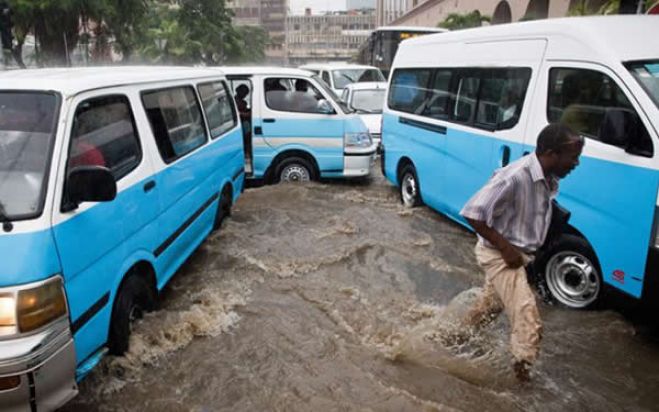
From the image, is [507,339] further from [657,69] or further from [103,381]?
[103,381]

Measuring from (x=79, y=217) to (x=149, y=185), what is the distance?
99 centimetres

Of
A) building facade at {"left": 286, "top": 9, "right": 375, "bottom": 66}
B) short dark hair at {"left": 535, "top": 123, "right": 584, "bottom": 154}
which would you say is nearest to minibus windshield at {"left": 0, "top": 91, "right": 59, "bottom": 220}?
short dark hair at {"left": 535, "top": 123, "right": 584, "bottom": 154}

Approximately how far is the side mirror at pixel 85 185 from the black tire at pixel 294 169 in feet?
20.3

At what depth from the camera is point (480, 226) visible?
10.6ft

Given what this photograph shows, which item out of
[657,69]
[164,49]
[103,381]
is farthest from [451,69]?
[164,49]

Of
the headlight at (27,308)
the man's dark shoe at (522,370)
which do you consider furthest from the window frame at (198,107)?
the man's dark shoe at (522,370)

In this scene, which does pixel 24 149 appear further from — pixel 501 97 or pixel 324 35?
pixel 324 35

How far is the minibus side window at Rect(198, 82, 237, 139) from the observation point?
5.86 meters

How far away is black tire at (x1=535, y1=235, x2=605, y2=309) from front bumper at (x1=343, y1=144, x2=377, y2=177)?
15.2ft

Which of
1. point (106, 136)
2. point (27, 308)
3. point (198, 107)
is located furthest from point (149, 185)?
point (198, 107)

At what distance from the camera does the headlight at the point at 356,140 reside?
904 centimetres

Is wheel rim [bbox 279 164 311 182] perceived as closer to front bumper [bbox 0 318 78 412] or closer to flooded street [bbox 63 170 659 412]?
flooded street [bbox 63 170 659 412]

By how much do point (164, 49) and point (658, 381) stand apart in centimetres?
3641

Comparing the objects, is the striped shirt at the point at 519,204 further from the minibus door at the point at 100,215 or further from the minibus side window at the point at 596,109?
the minibus door at the point at 100,215
